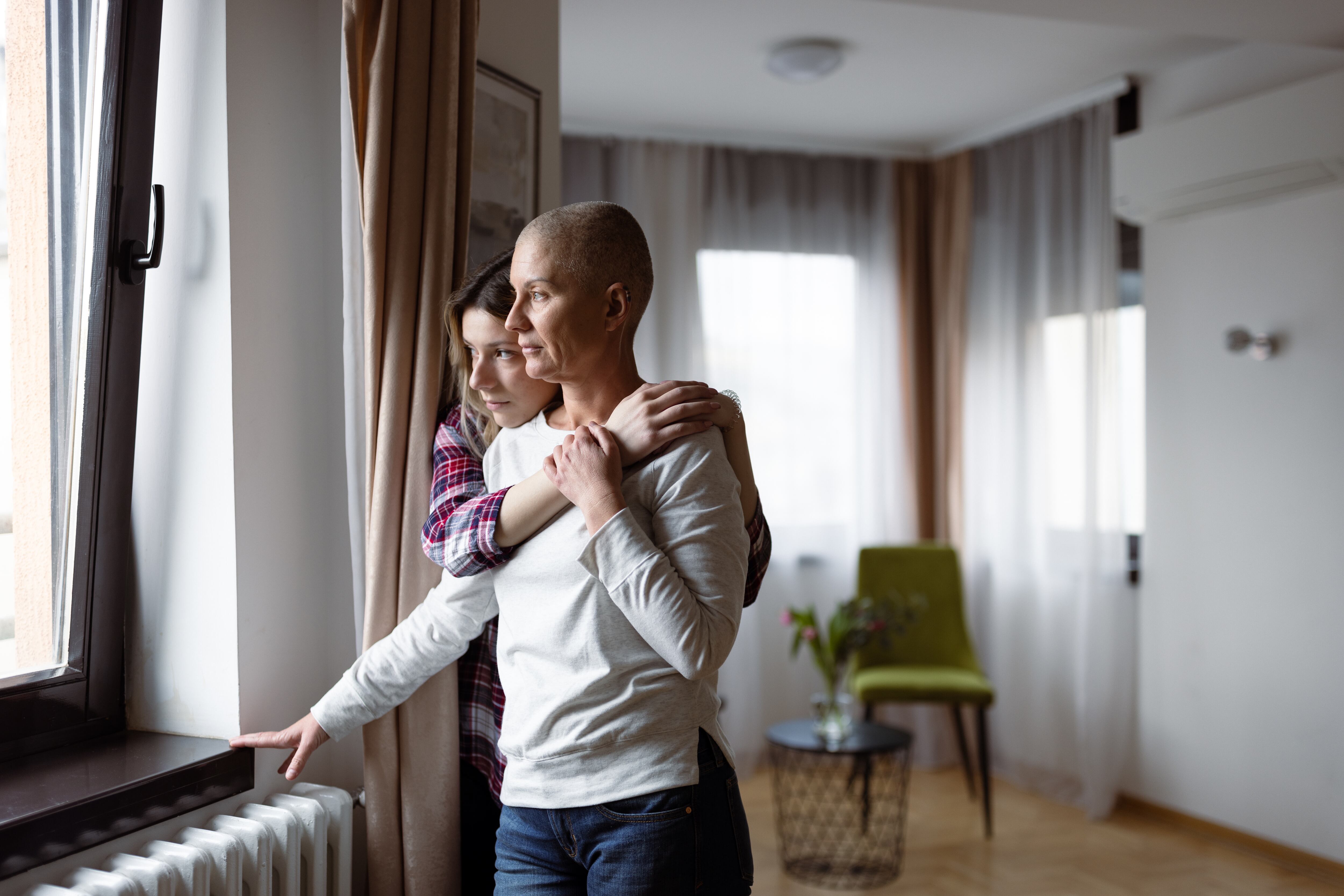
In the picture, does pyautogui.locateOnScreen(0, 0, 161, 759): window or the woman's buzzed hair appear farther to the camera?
pyautogui.locateOnScreen(0, 0, 161, 759): window

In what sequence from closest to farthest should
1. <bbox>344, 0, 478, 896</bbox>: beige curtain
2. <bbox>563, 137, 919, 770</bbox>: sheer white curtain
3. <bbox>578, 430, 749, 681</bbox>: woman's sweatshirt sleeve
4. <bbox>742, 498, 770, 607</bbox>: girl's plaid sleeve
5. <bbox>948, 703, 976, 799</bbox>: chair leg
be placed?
<bbox>578, 430, 749, 681</bbox>: woman's sweatshirt sleeve < <bbox>742, 498, 770, 607</bbox>: girl's plaid sleeve < <bbox>344, 0, 478, 896</bbox>: beige curtain < <bbox>948, 703, 976, 799</bbox>: chair leg < <bbox>563, 137, 919, 770</bbox>: sheer white curtain

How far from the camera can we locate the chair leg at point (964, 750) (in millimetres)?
3977

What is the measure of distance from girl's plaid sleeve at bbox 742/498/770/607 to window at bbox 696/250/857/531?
111 inches

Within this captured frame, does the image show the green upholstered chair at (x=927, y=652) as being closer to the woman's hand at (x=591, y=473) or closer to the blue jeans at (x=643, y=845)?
the blue jeans at (x=643, y=845)

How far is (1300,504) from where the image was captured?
10.7 ft

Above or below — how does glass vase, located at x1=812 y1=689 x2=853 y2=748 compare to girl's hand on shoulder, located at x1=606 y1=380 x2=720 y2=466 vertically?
below

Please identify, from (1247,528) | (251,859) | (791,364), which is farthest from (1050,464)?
(251,859)

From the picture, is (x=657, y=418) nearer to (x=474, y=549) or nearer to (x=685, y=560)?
(x=685, y=560)

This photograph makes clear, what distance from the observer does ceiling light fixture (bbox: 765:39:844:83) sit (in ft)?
11.0

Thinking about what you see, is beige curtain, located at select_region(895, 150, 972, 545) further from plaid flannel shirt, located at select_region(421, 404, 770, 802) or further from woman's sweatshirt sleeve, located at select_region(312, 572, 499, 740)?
woman's sweatshirt sleeve, located at select_region(312, 572, 499, 740)

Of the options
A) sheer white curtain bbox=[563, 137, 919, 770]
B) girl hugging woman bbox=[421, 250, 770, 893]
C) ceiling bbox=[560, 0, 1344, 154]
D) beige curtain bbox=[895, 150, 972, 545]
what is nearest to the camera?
girl hugging woman bbox=[421, 250, 770, 893]

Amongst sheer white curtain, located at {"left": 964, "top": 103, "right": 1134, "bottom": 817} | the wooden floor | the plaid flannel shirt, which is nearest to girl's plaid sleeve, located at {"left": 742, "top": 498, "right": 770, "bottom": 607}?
the plaid flannel shirt

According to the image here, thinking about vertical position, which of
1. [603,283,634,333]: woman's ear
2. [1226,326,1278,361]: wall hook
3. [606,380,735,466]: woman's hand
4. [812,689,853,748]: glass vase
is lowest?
[812,689,853,748]: glass vase

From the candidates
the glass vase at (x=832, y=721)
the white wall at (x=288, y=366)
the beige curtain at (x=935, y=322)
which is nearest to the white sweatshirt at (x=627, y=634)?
the white wall at (x=288, y=366)
